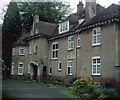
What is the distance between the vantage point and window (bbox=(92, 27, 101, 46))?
2936 centimetres

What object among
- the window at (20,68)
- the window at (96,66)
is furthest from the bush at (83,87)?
the window at (20,68)

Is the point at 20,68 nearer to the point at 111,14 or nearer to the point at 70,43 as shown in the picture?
the point at 70,43

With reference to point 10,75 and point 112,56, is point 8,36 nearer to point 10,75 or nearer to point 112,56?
point 10,75

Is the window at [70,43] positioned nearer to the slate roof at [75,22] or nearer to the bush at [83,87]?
the slate roof at [75,22]

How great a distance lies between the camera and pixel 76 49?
34.0m

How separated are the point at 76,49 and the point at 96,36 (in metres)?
4.97

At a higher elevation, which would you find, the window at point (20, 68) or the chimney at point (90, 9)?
the chimney at point (90, 9)

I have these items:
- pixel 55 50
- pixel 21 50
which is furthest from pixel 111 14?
pixel 21 50

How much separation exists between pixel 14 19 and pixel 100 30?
34.4 meters

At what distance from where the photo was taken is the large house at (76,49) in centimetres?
2745

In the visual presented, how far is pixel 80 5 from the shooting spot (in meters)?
44.2

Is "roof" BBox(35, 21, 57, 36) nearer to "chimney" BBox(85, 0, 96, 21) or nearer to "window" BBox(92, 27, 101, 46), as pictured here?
"chimney" BBox(85, 0, 96, 21)

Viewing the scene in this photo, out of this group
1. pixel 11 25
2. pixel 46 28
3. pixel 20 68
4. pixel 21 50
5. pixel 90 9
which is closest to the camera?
pixel 90 9

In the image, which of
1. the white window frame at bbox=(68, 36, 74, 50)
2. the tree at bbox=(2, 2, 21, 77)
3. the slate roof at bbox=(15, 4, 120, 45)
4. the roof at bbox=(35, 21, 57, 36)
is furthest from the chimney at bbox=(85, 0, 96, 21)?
the tree at bbox=(2, 2, 21, 77)
